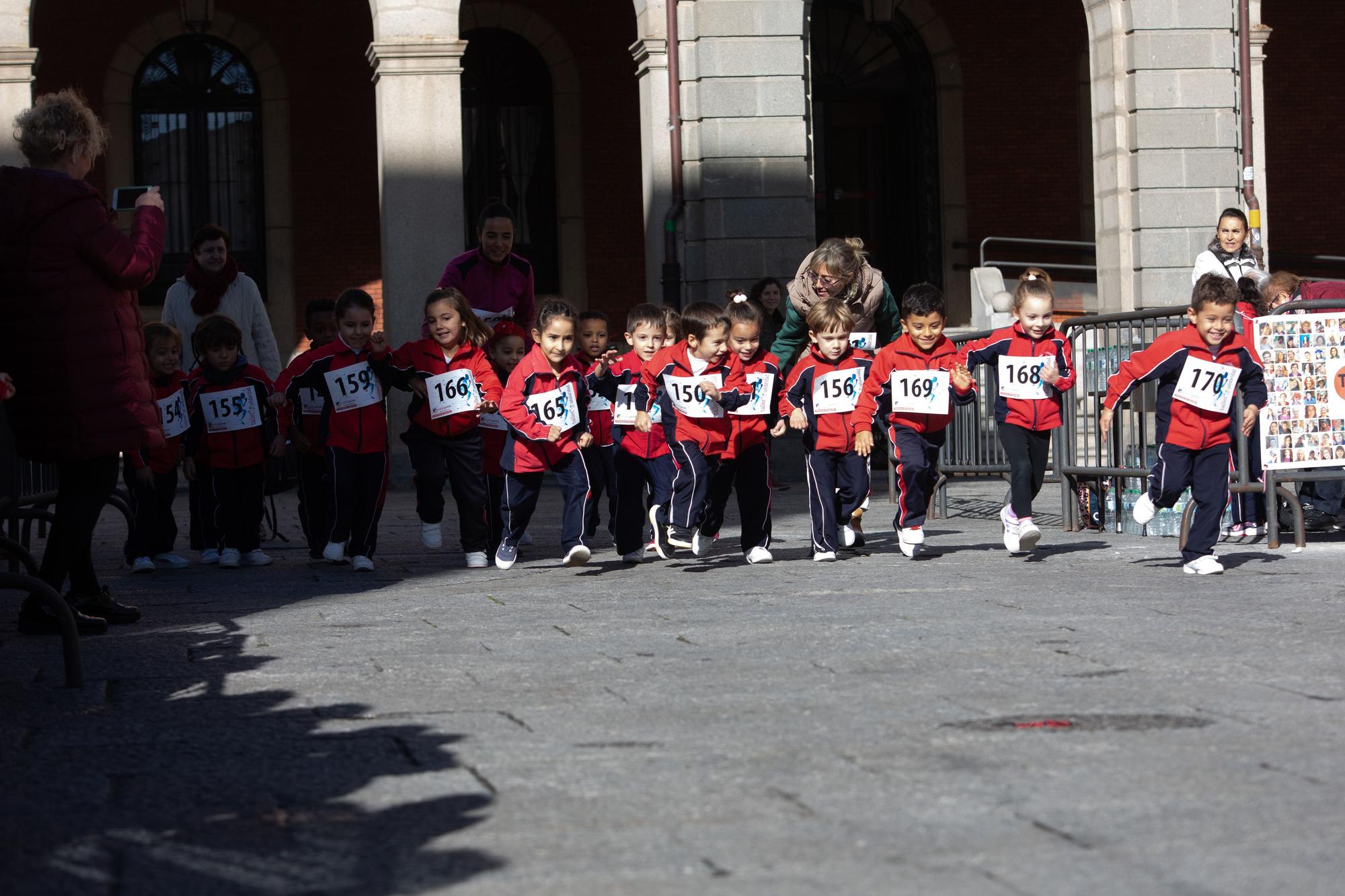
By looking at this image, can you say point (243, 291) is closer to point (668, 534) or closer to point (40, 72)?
point (668, 534)

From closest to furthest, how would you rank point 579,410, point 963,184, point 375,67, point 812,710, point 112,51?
point 812,710, point 579,410, point 375,67, point 112,51, point 963,184

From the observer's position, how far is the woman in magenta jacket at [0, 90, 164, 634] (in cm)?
720

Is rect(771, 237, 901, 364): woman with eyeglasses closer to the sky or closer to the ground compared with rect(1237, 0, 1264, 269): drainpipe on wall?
closer to the ground

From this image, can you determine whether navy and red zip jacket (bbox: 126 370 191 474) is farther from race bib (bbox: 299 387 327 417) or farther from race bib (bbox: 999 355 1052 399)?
race bib (bbox: 999 355 1052 399)

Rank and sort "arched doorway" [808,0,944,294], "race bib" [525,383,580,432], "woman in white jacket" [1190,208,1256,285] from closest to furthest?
"race bib" [525,383,580,432] < "woman in white jacket" [1190,208,1256,285] < "arched doorway" [808,0,944,294]

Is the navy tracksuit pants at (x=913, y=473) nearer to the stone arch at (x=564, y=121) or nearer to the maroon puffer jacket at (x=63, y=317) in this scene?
the maroon puffer jacket at (x=63, y=317)

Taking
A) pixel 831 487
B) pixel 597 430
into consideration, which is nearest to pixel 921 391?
pixel 831 487

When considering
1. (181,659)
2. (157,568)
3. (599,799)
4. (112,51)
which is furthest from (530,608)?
(112,51)

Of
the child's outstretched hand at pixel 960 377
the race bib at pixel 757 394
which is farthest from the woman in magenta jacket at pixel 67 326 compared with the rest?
the child's outstretched hand at pixel 960 377

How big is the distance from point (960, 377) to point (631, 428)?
1598mm

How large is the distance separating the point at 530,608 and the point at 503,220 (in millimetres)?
3647

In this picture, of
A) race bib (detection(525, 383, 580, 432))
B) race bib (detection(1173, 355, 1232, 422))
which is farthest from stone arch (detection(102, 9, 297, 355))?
race bib (detection(1173, 355, 1232, 422))

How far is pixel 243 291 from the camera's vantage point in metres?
11.3

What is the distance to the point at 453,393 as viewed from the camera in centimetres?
1016
